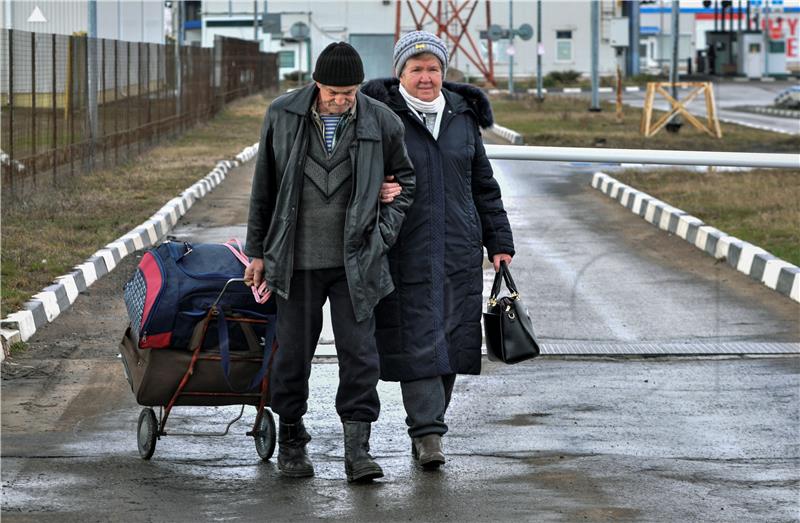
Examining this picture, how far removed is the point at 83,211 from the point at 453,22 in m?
55.9

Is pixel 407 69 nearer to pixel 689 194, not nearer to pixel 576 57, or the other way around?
pixel 689 194

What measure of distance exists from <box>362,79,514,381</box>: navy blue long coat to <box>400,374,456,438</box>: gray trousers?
48 mm

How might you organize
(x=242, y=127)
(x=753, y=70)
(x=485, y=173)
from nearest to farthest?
(x=485, y=173)
(x=242, y=127)
(x=753, y=70)

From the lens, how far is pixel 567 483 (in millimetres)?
5320

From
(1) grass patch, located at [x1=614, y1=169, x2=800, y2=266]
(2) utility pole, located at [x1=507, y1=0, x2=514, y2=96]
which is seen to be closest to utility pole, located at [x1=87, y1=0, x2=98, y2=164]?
(1) grass patch, located at [x1=614, y1=169, x2=800, y2=266]

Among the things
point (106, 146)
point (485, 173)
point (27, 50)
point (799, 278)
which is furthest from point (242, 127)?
point (485, 173)

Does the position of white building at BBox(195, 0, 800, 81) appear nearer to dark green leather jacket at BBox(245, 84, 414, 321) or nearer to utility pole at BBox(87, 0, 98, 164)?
utility pole at BBox(87, 0, 98, 164)

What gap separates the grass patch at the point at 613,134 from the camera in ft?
79.5

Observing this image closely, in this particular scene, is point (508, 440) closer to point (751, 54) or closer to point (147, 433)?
point (147, 433)

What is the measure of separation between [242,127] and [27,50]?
16198 millimetres

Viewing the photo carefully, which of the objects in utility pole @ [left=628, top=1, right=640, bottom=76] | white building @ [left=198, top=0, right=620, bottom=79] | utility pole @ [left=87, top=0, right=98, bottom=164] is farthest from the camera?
white building @ [left=198, top=0, right=620, bottom=79]

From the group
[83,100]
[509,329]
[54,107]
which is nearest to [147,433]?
[509,329]

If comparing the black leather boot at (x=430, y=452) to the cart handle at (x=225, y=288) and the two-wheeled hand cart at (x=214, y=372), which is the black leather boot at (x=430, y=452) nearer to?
the two-wheeled hand cart at (x=214, y=372)

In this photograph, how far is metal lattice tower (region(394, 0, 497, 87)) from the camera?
60.8 meters
